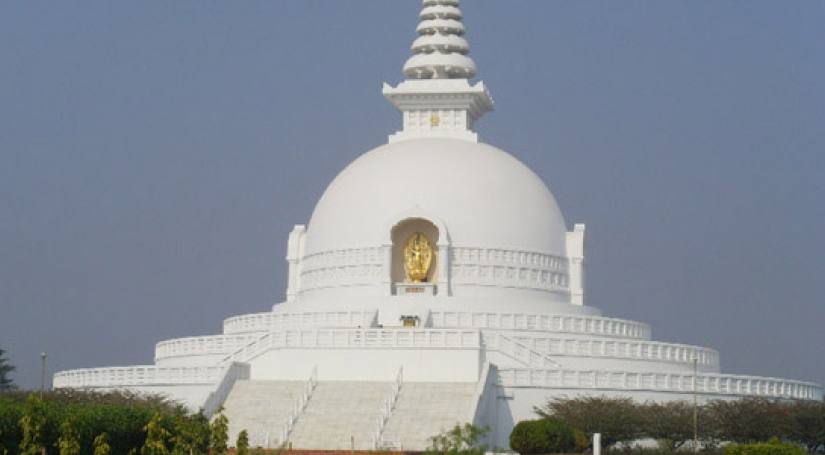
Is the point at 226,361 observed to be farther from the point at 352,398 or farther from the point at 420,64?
the point at 420,64

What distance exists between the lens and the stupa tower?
62.9 m

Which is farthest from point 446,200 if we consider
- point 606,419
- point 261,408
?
point 606,419

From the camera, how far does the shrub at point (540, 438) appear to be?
40.8 meters

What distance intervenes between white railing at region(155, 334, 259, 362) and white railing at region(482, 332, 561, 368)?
7762 mm

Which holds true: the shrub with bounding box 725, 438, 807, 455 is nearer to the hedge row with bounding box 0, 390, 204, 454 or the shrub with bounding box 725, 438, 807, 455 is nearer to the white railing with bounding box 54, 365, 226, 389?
the hedge row with bounding box 0, 390, 204, 454

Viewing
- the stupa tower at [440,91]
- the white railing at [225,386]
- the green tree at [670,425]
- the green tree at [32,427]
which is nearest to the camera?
the green tree at [32,427]

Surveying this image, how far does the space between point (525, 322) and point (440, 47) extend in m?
14.7

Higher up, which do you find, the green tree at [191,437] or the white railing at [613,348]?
the white railing at [613,348]

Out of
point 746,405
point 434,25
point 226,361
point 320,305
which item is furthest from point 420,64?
point 746,405

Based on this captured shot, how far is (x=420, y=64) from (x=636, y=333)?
13.8 m

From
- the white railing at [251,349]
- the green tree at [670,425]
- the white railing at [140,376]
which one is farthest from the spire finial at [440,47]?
the green tree at [670,425]

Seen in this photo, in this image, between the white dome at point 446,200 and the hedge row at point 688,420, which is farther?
the white dome at point 446,200

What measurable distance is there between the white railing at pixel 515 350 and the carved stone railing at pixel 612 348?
110 centimetres

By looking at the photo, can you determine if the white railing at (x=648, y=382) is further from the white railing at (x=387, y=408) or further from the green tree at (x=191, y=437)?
the green tree at (x=191, y=437)
